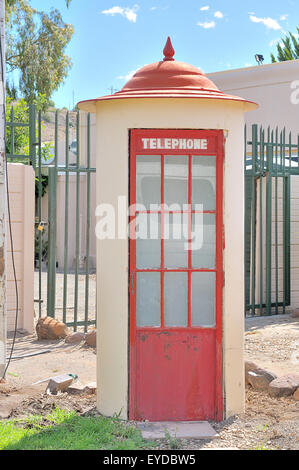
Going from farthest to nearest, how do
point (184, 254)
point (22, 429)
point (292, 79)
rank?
point (292, 79), point (184, 254), point (22, 429)

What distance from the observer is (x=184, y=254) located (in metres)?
4.99

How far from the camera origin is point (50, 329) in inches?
323

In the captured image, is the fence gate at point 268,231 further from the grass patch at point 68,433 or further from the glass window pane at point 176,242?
the grass patch at point 68,433

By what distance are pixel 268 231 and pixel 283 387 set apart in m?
4.75

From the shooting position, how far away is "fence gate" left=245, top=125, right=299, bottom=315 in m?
10.0

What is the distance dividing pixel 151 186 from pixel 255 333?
4.45 meters

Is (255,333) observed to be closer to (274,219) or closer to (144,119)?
(274,219)

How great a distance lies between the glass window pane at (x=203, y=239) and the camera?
496 cm

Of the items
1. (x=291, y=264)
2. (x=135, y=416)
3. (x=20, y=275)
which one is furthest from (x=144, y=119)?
(x=291, y=264)

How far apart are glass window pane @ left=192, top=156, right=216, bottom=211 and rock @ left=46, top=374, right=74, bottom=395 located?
2105 millimetres

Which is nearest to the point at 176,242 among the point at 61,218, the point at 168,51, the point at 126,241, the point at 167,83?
the point at 126,241

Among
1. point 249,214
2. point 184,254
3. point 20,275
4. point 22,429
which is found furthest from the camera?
point 249,214

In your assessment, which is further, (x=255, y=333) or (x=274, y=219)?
(x=274, y=219)

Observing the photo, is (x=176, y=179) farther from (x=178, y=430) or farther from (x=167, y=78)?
(x=178, y=430)
